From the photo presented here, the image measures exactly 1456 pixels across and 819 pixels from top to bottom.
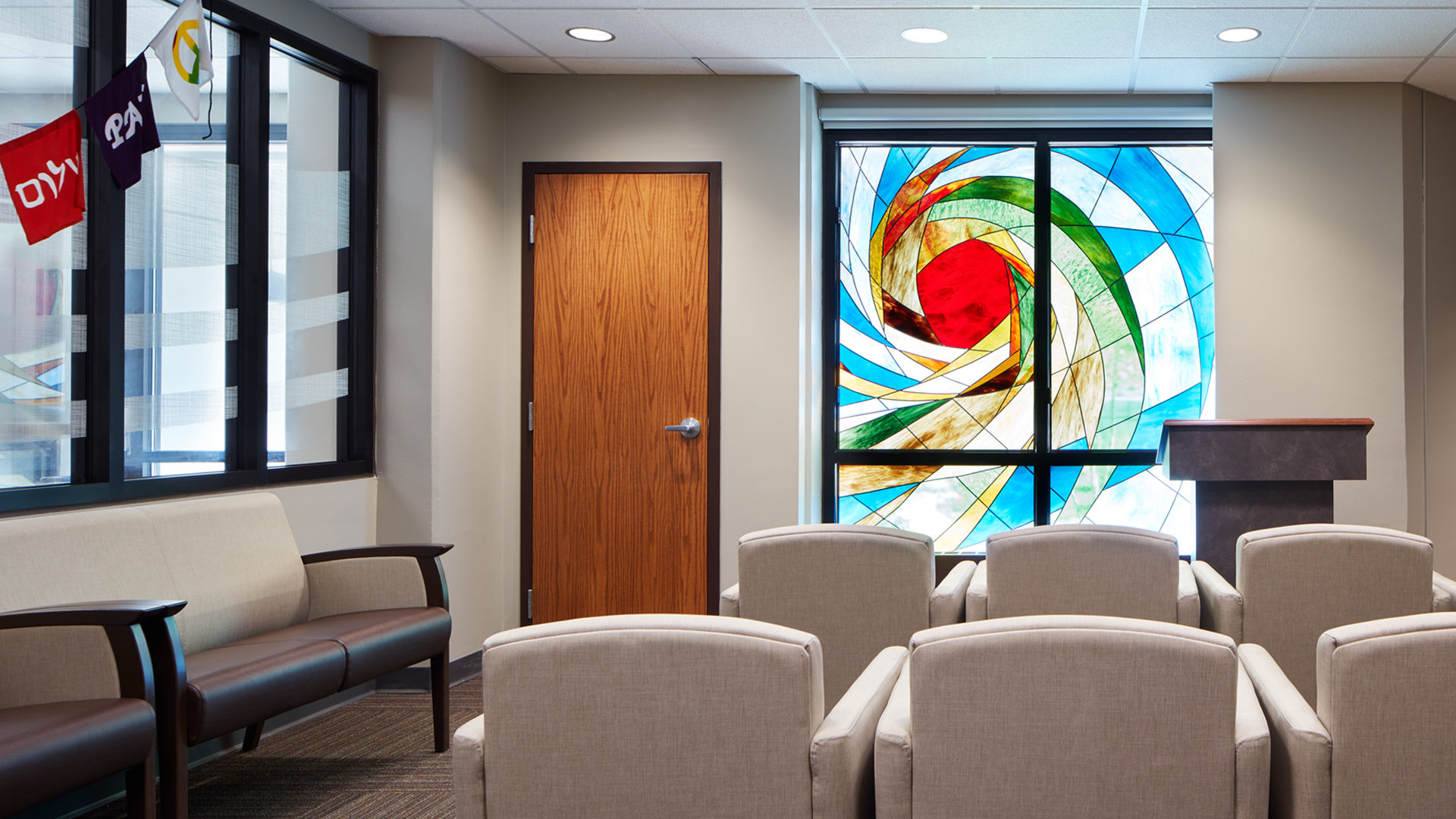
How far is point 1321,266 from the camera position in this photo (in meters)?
5.18

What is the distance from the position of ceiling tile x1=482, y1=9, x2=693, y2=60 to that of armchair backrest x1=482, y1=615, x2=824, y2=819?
3.33m

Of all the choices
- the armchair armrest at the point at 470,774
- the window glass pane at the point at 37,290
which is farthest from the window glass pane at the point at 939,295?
the armchair armrest at the point at 470,774

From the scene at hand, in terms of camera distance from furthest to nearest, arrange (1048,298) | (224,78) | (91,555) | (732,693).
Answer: (1048,298), (224,78), (91,555), (732,693)

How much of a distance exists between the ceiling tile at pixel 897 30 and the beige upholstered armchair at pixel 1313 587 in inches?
96.2

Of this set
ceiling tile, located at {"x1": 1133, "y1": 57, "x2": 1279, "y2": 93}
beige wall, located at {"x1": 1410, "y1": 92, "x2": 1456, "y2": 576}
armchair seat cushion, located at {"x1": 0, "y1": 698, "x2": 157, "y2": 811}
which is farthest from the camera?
beige wall, located at {"x1": 1410, "y1": 92, "x2": 1456, "y2": 576}

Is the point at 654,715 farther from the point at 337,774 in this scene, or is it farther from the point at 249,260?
the point at 249,260

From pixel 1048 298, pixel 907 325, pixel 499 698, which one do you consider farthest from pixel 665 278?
pixel 499 698

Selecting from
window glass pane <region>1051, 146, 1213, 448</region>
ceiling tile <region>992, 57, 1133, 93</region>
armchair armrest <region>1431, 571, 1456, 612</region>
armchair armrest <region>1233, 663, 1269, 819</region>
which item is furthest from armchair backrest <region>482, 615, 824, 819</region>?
window glass pane <region>1051, 146, 1213, 448</region>

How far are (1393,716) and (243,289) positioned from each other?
365 cm

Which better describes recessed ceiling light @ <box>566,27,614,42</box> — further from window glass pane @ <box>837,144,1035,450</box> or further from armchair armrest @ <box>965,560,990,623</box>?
armchair armrest @ <box>965,560,990,623</box>

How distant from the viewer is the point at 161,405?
3594 millimetres

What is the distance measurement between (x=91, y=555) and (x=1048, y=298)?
14.2 feet

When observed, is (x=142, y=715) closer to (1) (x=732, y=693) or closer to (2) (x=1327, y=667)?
(1) (x=732, y=693)

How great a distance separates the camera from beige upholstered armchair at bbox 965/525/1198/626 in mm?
2705
